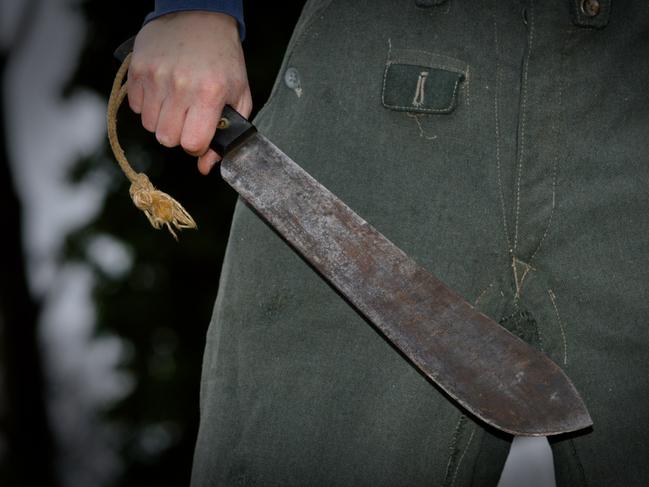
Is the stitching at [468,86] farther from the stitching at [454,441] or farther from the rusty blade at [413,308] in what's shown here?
the stitching at [454,441]

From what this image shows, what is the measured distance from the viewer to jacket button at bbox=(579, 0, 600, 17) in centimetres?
108

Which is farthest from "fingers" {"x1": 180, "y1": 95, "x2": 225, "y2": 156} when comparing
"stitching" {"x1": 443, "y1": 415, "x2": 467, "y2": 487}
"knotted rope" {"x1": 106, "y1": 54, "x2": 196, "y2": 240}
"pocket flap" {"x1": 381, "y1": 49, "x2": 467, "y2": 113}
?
"stitching" {"x1": 443, "y1": 415, "x2": 467, "y2": 487}

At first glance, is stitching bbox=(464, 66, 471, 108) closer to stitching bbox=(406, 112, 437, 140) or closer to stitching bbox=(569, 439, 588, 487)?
stitching bbox=(406, 112, 437, 140)

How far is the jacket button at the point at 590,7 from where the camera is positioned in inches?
42.4

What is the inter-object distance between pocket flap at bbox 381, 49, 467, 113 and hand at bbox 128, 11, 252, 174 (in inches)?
8.9

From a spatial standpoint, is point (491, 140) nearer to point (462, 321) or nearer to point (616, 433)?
point (462, 321)

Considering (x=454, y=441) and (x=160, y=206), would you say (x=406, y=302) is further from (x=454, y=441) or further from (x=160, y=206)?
(x=160, y=206)

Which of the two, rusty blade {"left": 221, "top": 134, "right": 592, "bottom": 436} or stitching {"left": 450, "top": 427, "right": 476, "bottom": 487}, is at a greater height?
rusty blade {"left": 221, "top": 134, "right": 592, "bottom": 436}

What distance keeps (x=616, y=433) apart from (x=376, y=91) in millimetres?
592

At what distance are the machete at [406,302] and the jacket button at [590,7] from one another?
0.43 meters

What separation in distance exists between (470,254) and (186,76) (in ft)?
1.53

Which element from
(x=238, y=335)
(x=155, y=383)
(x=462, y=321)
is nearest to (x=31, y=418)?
(x=155, y=383)

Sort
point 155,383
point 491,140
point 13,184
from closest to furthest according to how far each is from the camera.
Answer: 1. point 491,140
2. point 155,383
3. point 13,184

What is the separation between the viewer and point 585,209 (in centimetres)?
108
